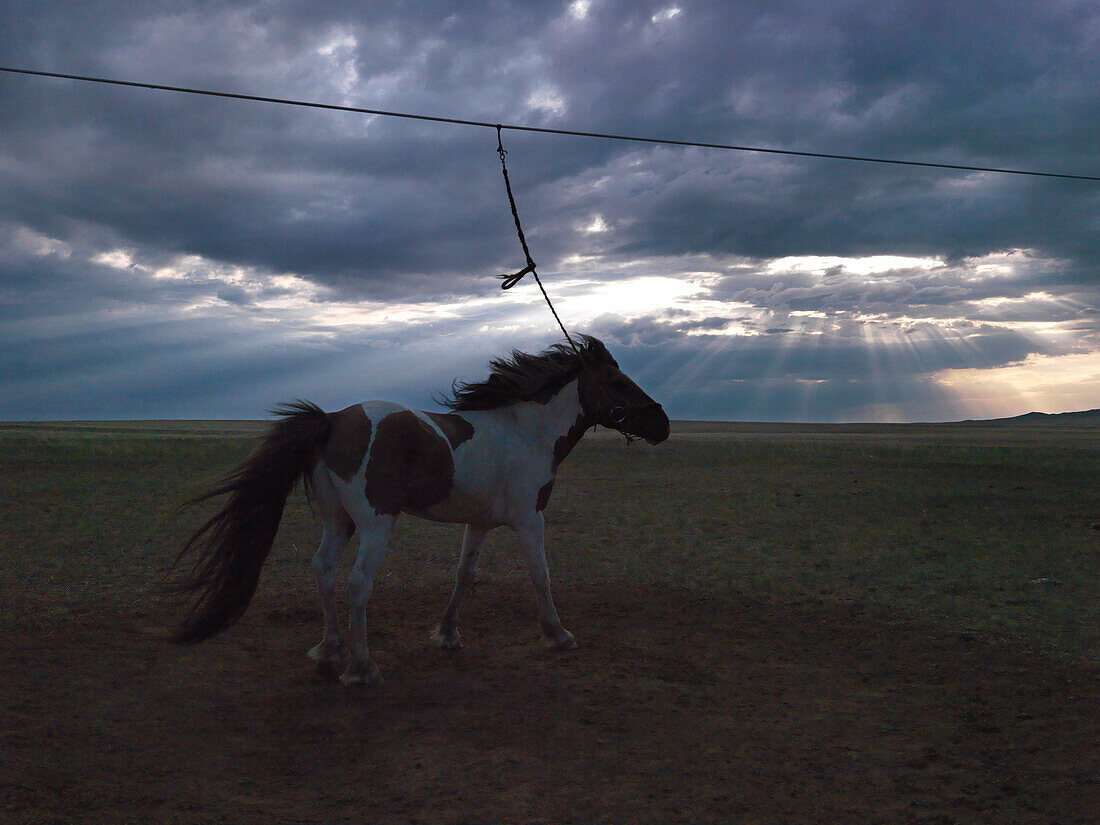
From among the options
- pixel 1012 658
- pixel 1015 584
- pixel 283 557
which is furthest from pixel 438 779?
pixel 1015 584

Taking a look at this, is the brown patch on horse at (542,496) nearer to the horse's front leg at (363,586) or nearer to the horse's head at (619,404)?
the horse's head at (619,404)

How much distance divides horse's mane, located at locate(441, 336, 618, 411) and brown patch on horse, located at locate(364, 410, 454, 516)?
874mm

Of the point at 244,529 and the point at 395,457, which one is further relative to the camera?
the point at 395,457

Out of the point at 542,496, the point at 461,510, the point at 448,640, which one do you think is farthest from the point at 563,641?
the point at 461,510

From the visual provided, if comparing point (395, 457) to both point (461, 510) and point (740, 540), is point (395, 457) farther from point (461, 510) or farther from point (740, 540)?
point (740, 540)

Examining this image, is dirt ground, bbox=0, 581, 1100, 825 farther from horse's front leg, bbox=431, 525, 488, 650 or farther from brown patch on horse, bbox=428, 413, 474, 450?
brown patch on horse, bbox=428, 413, 474, 450

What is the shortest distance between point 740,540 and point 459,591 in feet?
21.7

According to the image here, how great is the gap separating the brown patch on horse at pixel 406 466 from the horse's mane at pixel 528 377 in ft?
2.87

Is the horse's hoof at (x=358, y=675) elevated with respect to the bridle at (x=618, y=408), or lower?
lower

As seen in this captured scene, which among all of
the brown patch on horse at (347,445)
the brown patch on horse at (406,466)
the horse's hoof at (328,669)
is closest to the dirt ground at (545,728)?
the horse's hoof at (328,669)

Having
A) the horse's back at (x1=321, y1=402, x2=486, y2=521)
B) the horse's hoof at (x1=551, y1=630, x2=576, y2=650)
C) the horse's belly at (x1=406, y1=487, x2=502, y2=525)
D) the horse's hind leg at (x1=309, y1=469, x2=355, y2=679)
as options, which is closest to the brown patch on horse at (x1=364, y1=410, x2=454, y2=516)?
the horse's back at (x1=321, y1=402, x2=486, y2=521)

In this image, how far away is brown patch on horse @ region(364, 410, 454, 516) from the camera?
5.33 metres

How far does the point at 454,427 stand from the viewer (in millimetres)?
5891

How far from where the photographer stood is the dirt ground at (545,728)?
3.80 m
